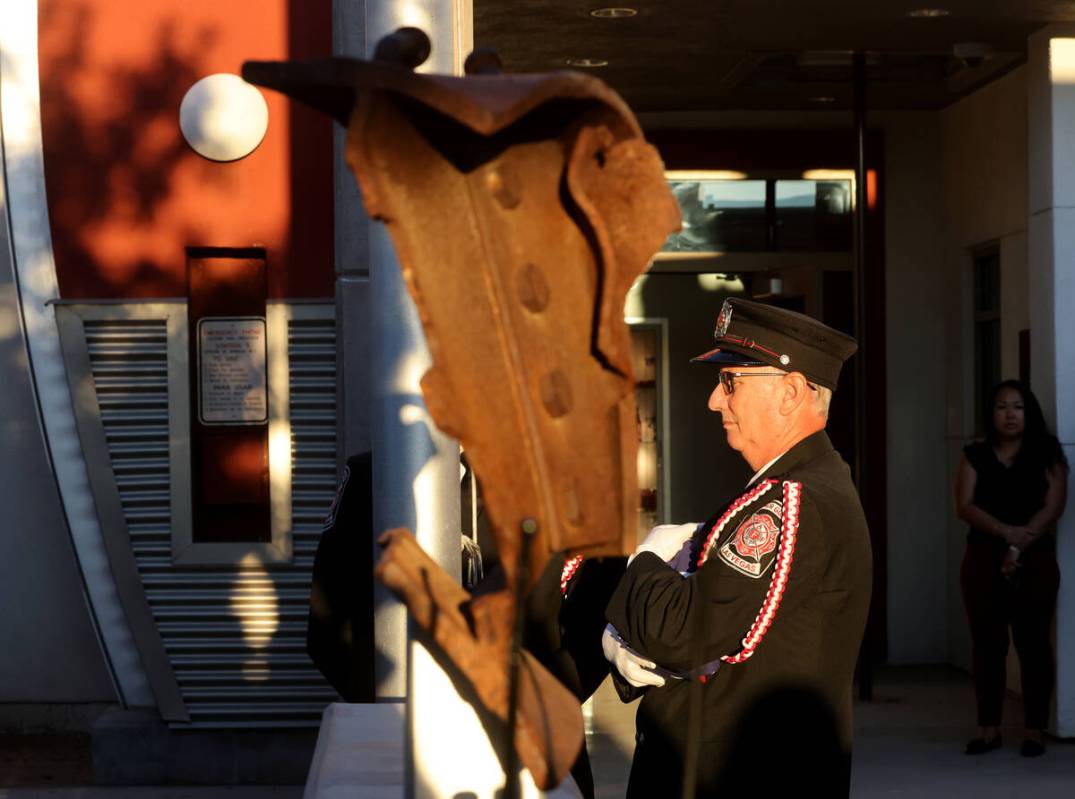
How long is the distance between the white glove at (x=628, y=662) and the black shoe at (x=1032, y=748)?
5.03 m

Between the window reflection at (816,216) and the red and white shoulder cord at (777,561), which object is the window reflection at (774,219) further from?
the red and white shoulder cord at (777,561)

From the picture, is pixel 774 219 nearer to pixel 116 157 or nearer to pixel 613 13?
pixel 613 13

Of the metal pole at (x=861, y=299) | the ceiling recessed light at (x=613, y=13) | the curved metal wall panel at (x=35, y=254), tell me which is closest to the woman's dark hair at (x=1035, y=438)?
the metal pole at (x=861, y=299)

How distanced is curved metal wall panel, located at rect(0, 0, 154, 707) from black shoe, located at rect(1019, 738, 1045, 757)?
3.86 meters

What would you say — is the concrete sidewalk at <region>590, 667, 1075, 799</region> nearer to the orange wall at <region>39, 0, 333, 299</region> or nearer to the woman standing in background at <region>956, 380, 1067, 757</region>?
the woman standing in background at <region>956, 380, 1067, 757</region>

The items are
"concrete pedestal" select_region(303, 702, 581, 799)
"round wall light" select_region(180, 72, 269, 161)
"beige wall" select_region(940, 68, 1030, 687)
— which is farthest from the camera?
"beige wall" select_region(940, 68, 1030, 687)

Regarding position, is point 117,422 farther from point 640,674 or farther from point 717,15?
point 640,674

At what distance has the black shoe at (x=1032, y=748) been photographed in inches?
281

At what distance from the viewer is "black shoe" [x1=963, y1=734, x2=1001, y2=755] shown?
719 centimetres

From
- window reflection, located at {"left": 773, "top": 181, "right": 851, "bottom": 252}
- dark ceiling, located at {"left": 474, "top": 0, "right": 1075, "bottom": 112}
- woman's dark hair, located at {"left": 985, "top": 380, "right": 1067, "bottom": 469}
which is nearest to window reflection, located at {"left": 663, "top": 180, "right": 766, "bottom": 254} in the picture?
window reflection, located at {"left": 773, "top": 181, "right": 851, "bottom": 252}

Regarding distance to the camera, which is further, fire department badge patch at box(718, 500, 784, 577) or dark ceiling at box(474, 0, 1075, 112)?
dark ceiling at box(474, 0, 1075, 112)

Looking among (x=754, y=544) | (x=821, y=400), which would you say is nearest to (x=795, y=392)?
(x=821, y=400)

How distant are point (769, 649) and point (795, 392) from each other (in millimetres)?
463

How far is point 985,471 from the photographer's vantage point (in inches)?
293
